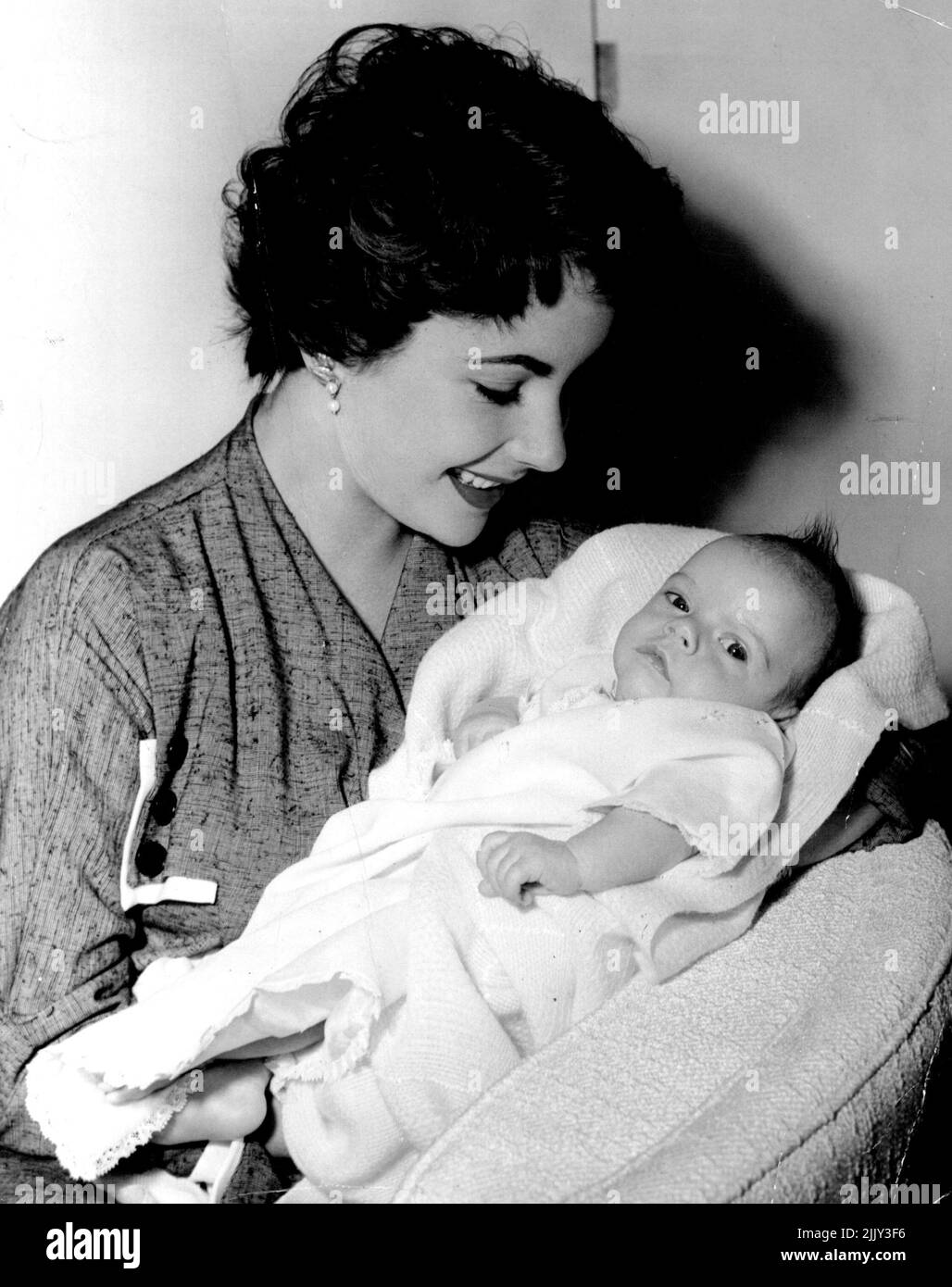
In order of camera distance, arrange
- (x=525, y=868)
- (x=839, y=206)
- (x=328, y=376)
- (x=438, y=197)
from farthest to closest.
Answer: (x=839, y=206), (x=328, y=376), (x=438, y=197), (x=525, y=868)

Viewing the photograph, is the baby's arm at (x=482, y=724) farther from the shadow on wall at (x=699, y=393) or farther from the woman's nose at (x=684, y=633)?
the shadow on wall at (x=699, y=393)

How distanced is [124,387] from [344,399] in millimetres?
205

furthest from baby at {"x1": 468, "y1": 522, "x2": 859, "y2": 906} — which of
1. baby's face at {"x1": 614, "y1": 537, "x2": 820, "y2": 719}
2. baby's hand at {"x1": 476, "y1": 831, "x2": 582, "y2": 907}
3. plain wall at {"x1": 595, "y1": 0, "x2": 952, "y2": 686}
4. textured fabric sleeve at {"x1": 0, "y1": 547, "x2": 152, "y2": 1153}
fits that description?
plain wall at {"x1": 595, "y1": 0, "x2": 952, "y2": 686}

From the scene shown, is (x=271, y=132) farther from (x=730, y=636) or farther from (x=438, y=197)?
(x=730, y=636)

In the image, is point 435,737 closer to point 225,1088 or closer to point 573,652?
point 573,652

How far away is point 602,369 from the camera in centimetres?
172

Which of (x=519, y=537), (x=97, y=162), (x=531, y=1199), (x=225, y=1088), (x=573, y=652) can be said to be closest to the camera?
(x=531, y=1199)

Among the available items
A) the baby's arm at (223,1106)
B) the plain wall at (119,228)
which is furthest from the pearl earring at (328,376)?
the baby's arm at (223,1106)

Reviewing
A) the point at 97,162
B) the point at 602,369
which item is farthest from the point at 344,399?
the point at 602,369

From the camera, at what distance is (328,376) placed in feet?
4.07

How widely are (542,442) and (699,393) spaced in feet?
2.07

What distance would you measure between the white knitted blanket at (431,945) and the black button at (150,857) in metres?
0.08

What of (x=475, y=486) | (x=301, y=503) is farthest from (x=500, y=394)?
(x=301, y=503)

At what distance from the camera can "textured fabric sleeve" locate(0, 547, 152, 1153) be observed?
3.49 feet
